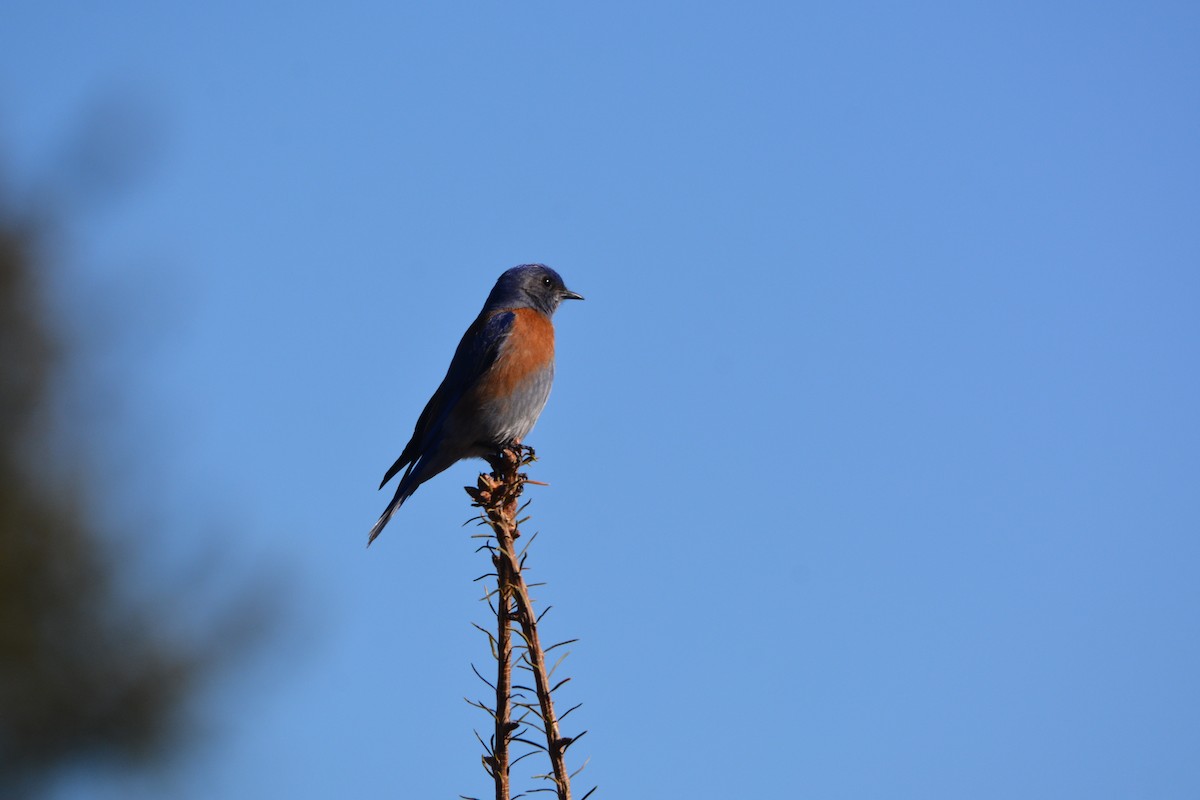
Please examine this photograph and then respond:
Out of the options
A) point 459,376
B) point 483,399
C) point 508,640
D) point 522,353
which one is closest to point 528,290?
point 522,353

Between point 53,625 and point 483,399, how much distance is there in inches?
256

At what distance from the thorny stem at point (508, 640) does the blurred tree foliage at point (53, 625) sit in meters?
8.81

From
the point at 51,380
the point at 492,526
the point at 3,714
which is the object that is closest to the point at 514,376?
the point at 492,526

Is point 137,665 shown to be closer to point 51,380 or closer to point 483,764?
point 51,380

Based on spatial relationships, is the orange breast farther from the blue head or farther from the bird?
the blue head

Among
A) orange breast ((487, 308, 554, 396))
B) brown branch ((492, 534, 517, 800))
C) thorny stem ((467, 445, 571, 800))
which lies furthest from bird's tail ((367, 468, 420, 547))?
brown branch ((492, 534, 517, 800))

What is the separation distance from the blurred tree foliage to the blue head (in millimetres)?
5983

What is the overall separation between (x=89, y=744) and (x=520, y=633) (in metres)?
9.80

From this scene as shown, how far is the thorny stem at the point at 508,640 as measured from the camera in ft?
8.95

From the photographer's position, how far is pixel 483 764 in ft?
9.04

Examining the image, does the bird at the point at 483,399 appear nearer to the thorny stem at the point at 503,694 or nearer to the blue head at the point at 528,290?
the blue head at the point at 528,290

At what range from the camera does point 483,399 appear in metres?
7.19

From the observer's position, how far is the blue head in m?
8.08

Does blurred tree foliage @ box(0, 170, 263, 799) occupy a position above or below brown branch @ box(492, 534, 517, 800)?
above
